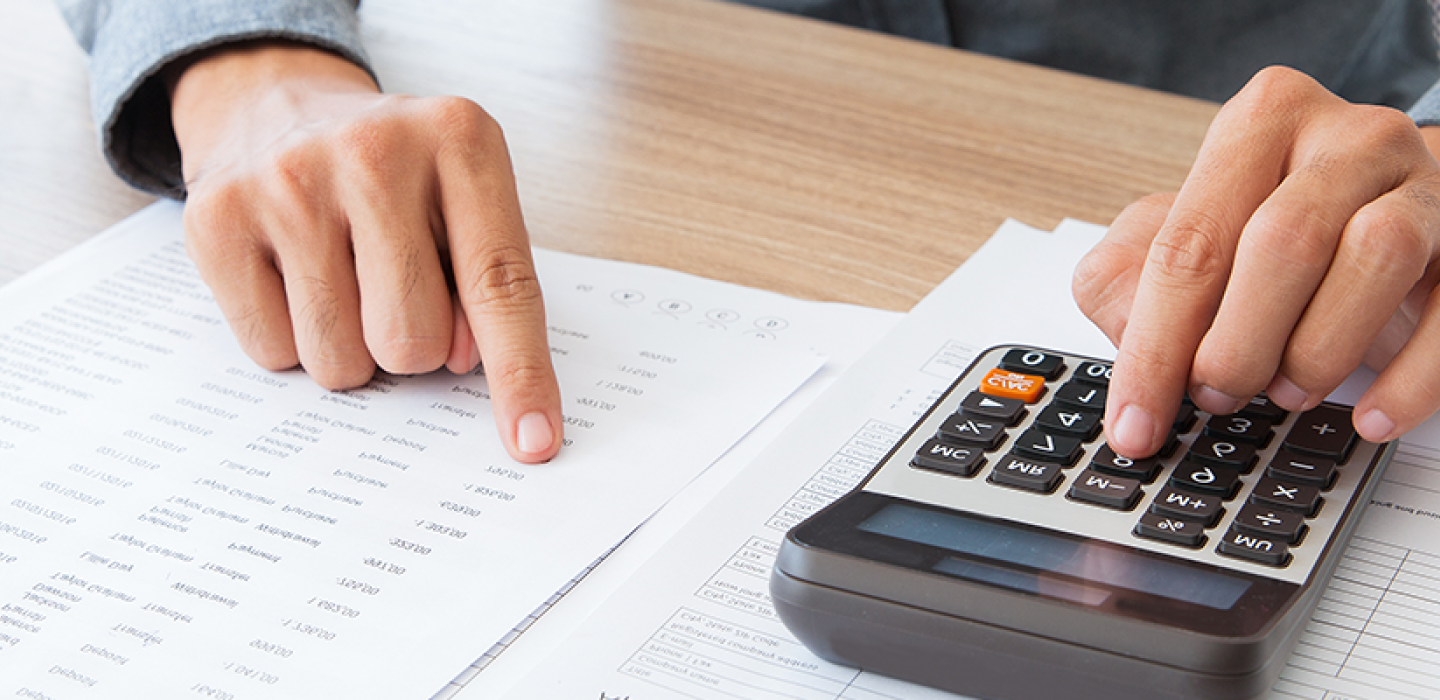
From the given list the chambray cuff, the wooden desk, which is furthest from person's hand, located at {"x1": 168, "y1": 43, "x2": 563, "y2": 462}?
the chambray cuff

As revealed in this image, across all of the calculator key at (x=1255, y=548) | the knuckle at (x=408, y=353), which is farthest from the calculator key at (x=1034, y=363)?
the knuckle at (x=408, y=353)

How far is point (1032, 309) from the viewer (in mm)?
518

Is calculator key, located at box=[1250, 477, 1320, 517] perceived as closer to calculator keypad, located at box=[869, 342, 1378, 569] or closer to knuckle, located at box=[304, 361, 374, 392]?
calculator keypad, located at box=[869, 342, 1378, 569]

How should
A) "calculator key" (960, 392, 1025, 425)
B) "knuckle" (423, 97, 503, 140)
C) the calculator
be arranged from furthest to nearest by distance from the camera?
"knuckle" (423, 97, 503, 140) < "calculator key" (960, 392, 1025, 425) < the calculator

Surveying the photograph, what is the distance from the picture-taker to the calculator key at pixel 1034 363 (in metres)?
0.41

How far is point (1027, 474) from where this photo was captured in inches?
14.0

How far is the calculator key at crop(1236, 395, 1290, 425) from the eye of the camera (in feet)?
1.26

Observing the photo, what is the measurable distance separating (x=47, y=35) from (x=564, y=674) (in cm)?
73

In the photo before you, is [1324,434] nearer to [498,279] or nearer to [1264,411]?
[1264,411]

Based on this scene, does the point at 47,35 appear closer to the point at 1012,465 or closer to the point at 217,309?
the point at 217,309

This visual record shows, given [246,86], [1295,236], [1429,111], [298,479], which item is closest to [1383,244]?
[1295,236]

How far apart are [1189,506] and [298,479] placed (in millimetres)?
300

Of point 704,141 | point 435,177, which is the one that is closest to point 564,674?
point 435,177

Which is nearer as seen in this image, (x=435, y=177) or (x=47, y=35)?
(x=435, y=177)
